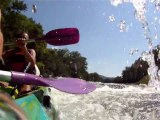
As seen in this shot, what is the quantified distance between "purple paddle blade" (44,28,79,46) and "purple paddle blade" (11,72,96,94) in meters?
0.57

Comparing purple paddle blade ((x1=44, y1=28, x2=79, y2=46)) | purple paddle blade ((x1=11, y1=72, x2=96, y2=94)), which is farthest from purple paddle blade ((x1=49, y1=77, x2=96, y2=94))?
purple paddle blade ((x1=44, y1=28, x2=79, y2=46))

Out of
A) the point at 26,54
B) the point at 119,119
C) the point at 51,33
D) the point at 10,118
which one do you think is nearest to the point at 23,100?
the point at 51,33

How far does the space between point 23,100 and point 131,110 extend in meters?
7.35

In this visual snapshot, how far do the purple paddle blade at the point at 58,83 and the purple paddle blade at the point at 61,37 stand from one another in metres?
0.57

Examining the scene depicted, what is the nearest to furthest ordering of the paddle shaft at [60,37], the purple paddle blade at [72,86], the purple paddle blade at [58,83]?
1. the purple paddle blade at [58,83]
2. the purple paddle blade at [72,86]
3. the paddle shaft at [60,37]

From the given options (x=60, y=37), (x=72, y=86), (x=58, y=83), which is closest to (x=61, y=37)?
(x=60, y=37)

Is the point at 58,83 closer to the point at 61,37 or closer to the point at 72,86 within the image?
the point at 72,86

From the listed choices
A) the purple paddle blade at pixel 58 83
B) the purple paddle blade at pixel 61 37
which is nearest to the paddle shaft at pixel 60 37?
the purple paddle blade at pixel 61 37

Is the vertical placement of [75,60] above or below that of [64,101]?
above

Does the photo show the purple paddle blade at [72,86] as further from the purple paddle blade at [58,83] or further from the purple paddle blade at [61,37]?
the purple paddle blade at [61,37]

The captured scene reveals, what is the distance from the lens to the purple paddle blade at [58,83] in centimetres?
177

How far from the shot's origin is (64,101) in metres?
9.62

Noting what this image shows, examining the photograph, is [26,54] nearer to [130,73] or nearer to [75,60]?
[130,73]

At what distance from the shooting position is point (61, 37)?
316 cm
